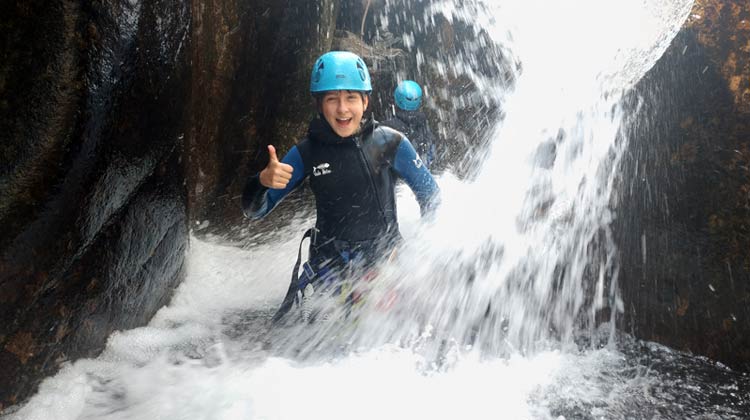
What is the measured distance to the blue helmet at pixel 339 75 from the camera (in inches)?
151

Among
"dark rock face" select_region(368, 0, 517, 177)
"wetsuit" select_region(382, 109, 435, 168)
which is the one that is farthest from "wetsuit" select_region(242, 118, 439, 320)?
"dark rock face" select_region(368, 0, 517, 177)

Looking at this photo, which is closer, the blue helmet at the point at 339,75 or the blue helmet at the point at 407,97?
the blue helmet at the point at 339,75

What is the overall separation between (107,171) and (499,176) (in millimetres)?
4715

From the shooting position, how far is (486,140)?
1135 centimetres

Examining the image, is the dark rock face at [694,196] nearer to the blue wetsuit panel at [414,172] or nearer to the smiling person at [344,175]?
the blue wetsuit panel at [414,172]

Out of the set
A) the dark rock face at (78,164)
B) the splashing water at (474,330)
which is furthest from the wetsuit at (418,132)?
the dark rock face at (78,164)

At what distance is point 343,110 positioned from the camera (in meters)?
3.88

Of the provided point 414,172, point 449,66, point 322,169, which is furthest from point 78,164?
point 449,66

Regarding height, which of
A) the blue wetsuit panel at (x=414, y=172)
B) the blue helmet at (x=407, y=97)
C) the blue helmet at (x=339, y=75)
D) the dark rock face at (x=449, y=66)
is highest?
the dark rock face at (x=449, y=66)

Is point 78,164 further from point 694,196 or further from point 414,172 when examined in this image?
point 694,196

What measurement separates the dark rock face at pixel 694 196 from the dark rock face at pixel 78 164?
3.69 meters

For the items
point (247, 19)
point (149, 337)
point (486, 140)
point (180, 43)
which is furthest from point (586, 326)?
point (486, 140)

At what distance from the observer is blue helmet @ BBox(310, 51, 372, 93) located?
384cm

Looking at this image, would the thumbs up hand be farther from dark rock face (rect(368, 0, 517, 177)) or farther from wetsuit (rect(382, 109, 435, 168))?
dark rock face (rect(368, 0, 517, 177))
